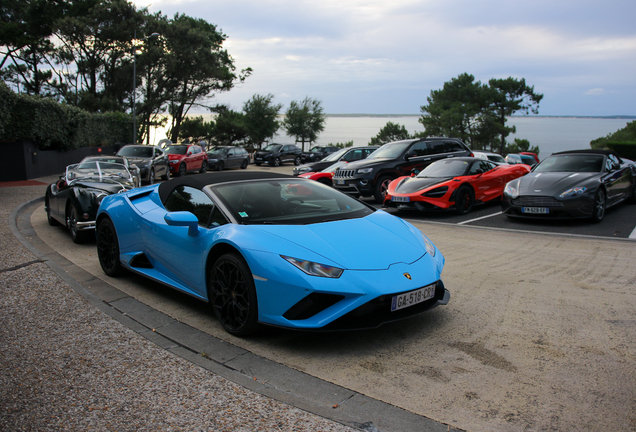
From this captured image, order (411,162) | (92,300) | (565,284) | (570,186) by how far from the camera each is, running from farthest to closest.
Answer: (411,162)
(570,186)
(565,284)
(92,300)

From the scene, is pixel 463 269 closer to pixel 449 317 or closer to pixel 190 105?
pixel 449 317

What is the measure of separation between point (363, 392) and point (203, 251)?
6.17 ft

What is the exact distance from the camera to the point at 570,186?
9.39 m

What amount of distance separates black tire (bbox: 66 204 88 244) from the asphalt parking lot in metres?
2.56

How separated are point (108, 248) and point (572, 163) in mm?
9739

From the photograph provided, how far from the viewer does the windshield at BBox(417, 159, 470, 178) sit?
11711 mm

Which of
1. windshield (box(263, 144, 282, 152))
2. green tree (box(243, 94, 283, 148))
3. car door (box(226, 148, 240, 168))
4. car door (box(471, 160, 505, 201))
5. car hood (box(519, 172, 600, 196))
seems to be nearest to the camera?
car hood (box(519, 172, 600, 196))

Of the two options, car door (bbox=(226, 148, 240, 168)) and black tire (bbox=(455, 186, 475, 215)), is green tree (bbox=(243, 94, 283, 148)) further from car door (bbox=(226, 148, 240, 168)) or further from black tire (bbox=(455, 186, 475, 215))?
black tire (bbox=(455, 186, 475, 215))

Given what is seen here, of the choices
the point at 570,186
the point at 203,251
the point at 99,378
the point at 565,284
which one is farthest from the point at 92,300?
the point at 570,186

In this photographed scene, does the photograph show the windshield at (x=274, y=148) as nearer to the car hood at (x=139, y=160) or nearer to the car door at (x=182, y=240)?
the car hood at (x=139, y=160)

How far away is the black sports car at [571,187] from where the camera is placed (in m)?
9.28

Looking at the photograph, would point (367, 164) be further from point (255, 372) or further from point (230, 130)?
point (230, 130)

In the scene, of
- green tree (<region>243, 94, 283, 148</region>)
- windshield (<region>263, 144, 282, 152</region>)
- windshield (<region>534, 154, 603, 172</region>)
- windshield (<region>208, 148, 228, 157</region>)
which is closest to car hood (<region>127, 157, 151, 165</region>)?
windshield (<region>208, 148, 228, 157</region>)

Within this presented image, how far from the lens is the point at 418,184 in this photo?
37.2 ft
